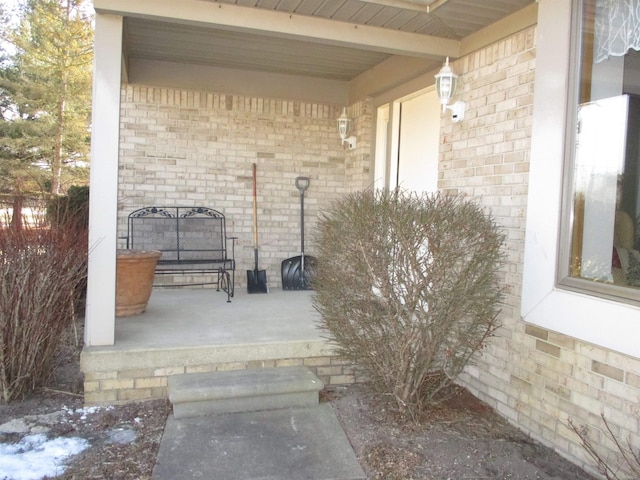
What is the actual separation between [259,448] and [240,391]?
491 mm

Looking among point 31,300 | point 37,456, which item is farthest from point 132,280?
point 37,456

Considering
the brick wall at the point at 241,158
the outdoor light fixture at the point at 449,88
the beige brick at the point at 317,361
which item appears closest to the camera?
the beige brick at the point at 317,361

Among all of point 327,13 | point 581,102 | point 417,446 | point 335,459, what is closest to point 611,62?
point 581,102

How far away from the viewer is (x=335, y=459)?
2803 mm

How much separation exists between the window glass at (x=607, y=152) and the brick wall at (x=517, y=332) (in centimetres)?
39

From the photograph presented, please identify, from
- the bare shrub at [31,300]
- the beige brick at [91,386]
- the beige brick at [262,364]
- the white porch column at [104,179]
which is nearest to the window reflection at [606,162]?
the beige brick at [262,364]

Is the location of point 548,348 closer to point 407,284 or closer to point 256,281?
point 407,284

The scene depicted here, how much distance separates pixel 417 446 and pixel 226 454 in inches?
42.3

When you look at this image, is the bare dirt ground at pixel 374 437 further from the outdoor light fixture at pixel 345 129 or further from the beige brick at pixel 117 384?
the outdoor light fixture at pixel 345 129

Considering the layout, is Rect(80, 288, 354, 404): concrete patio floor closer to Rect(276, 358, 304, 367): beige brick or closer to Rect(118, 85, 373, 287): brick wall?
Rect(276, 358, 304, 367): beige brick

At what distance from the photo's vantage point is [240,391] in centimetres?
329

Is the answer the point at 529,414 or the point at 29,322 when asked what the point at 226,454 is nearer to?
the point at 29,322

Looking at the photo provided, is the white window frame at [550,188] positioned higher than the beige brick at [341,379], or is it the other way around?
the white window frame at [550,188]

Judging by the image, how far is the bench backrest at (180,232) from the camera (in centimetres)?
606
